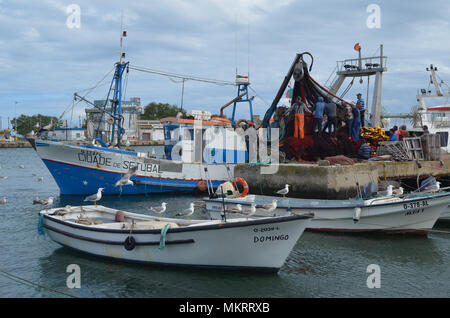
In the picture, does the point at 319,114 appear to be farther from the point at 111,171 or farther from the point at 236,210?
the point at 111,171

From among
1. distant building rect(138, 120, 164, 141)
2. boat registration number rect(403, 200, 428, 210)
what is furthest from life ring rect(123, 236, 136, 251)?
distant building rect(138, 120, 164, 141)

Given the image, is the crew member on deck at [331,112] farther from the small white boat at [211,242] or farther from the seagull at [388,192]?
the small white boat at [211,242]

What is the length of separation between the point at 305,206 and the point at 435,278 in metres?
4.62

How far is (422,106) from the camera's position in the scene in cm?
2773

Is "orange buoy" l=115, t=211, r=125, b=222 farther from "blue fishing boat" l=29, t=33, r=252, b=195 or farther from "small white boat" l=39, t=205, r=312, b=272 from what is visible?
"blue fishing boat" l=29, t=33, r=252, b=195

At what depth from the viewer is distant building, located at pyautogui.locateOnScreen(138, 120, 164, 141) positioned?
113438mm

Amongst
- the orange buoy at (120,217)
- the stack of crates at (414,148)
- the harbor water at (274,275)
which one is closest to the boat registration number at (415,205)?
the harbor water at (274,275)

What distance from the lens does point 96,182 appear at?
22.9 metres

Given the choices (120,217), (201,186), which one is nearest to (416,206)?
(120,217)

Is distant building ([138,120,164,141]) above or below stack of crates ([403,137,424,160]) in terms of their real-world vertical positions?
above

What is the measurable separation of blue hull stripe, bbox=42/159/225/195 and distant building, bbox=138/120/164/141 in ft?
295

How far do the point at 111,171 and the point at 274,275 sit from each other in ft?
47.3
